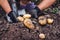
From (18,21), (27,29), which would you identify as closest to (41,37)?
(27,29)

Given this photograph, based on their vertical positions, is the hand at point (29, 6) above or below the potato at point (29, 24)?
above

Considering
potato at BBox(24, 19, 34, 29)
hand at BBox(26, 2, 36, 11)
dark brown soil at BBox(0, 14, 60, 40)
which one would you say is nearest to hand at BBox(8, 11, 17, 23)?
dark brown soil at BBox(0, 14, 60, 40)

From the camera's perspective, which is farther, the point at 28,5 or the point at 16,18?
the point at 28,5

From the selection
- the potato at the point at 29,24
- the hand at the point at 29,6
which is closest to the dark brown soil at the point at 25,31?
the potato at the point at 29,24

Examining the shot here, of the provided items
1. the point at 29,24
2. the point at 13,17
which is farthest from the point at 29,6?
the point at 29,24

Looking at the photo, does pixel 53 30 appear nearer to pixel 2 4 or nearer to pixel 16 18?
pixel 16 18

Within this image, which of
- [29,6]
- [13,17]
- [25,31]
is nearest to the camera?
[25,31]

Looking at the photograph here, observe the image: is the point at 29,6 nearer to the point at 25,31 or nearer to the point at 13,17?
the point at 13,17

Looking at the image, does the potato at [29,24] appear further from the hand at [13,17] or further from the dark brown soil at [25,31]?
the hand at [13,17]
